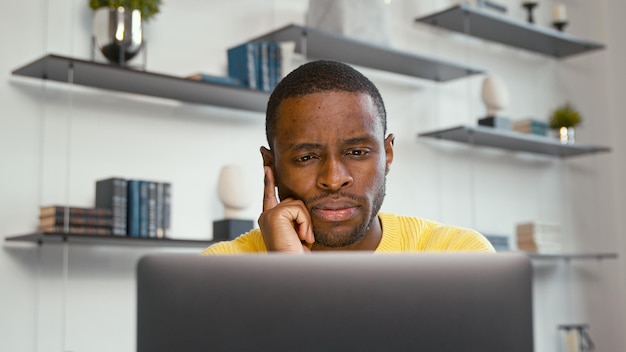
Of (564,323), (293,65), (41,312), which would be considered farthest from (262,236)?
(564,323)

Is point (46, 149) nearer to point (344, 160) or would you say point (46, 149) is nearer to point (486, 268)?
point (344, 160)

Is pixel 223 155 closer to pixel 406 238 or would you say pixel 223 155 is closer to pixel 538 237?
pixel 538 237

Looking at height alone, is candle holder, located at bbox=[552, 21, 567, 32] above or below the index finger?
above

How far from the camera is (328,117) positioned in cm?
135

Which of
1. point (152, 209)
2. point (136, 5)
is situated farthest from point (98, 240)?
point (136, 5)

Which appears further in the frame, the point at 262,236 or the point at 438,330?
the point at 262,236

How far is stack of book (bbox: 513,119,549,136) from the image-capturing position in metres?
4.01

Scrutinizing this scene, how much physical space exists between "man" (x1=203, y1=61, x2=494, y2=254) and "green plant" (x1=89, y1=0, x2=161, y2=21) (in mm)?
1476

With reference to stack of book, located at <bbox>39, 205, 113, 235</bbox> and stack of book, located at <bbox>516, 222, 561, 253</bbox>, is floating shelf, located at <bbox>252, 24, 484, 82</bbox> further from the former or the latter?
stack of book, located at <bbox>39, 205, 113, 235</bbox>

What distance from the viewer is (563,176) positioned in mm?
4465

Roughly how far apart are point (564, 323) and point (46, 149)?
2724 millimetres

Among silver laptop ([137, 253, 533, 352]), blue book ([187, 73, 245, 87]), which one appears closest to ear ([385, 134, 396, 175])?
silver laptop ([137, 253, 533, 352])

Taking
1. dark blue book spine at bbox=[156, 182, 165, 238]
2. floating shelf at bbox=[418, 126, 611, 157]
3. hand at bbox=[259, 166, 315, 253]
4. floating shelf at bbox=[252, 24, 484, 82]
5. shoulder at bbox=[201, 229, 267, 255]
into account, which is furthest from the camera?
floating shelf at bbox=[418, 126, 611, 157]

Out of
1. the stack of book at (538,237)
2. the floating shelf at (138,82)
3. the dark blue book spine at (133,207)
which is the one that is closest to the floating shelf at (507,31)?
the stack of book at (538,237)
